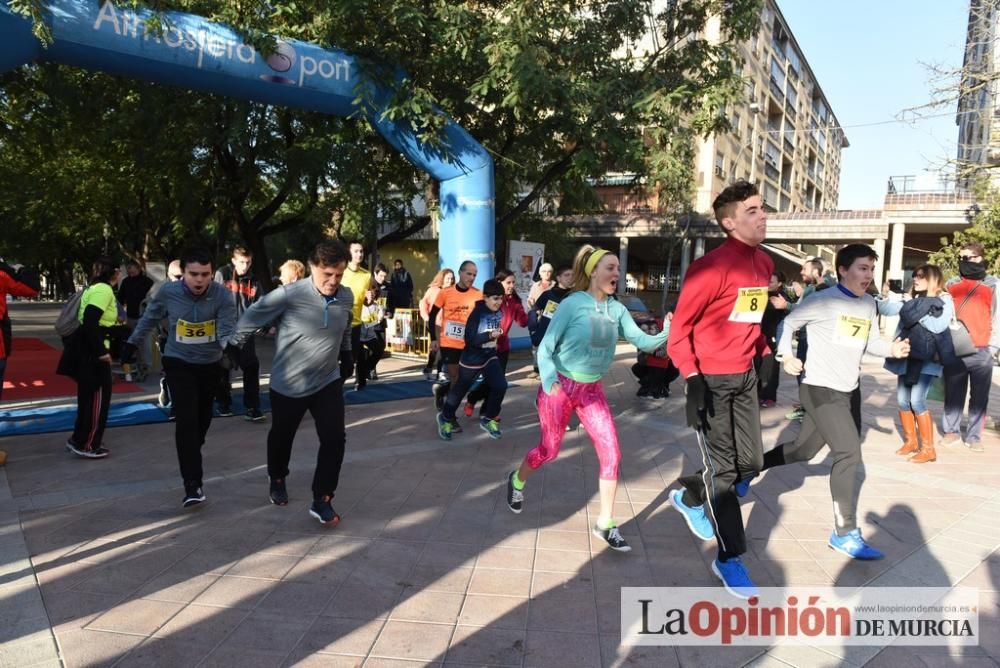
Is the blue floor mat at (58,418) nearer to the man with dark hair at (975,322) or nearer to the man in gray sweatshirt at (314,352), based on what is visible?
the man in gray sweatshirt at (314,352)

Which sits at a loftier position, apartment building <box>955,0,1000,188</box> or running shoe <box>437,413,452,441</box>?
apartment building <box>955,0,1000,188</box>

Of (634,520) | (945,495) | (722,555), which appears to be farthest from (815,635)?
(945,495)

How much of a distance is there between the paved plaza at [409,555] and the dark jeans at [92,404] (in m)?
0.21

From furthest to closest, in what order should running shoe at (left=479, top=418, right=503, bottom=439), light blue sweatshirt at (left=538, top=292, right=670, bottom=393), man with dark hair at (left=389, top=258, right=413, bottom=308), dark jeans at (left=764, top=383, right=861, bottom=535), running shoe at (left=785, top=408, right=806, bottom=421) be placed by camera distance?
man with dark hair at (left=389, top=258, right=413, bottom=308) → running shoe at (left=785, top=408, right=806, bottom=421) → running shoe at (left=479, top=418, right=503, bottom=439) → light blue sweatshirt at (left=538, top=292, right=670, bottom=393) → dark jeans at (left=764, top=383, right=861, bottom=535)

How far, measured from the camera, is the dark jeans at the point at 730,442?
11.1 feet

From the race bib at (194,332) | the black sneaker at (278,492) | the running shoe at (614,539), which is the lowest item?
the running shoe at (614,539)

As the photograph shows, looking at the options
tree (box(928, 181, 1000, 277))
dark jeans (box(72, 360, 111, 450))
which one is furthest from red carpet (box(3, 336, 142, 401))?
tree (box(928, 181, 1000, 277))

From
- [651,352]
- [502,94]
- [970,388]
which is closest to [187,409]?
[651,352]

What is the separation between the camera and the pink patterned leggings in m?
3.87

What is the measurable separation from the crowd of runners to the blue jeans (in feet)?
0.07

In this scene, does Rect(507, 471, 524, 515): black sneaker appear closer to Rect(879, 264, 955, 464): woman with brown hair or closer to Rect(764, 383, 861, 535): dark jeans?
Rect(764, 383, 861, 535): dark jeans

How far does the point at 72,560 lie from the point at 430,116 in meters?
8.48

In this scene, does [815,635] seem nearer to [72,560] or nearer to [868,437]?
[72,560]

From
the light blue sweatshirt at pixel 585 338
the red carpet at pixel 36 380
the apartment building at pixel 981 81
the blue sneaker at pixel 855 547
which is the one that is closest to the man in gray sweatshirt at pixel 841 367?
the blue sneaker at pixel 855 547
